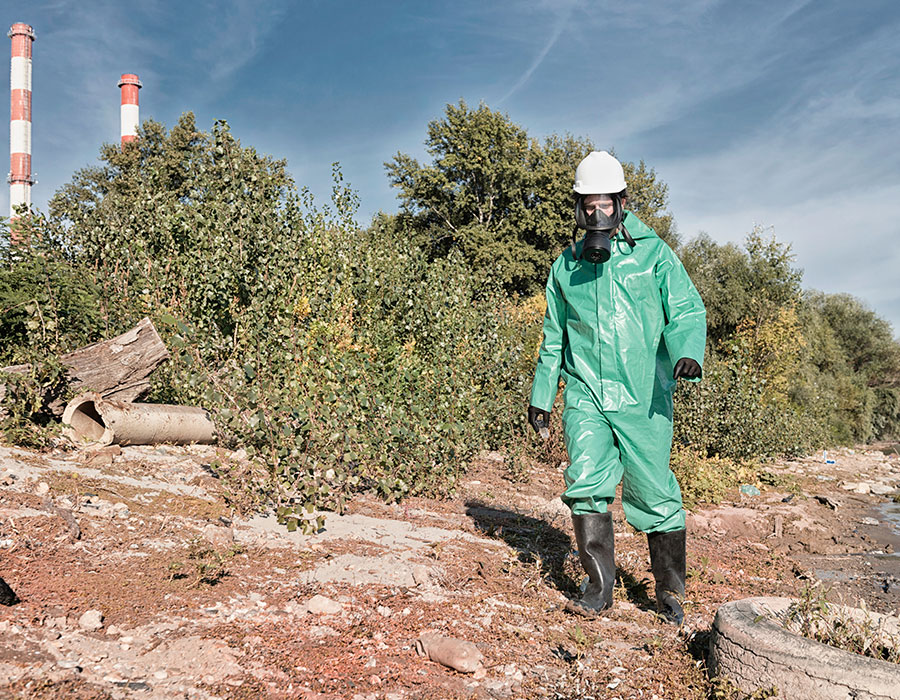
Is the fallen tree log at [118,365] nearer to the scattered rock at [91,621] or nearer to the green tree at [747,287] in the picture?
the scattered rock at [91,621]

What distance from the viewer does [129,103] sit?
3366cm

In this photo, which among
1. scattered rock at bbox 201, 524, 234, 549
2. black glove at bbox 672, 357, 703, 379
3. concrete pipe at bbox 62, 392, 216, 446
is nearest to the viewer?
black glove at bbox 672, 357, 703, 379

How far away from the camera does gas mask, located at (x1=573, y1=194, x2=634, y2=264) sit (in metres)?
3.49

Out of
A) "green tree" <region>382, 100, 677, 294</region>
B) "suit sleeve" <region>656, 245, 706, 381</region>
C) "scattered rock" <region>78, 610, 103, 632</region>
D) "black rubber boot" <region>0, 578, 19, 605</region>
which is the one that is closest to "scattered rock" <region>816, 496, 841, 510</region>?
"suit sleeve" <region>656, 245, 706, 381</region>

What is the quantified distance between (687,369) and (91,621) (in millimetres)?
2651

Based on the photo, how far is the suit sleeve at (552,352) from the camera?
3789 millimetres

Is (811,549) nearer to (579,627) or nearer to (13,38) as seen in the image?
(579,627)

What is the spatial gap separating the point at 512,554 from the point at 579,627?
1.32 meters

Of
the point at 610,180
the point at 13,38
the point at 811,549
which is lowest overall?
the point at 811,549

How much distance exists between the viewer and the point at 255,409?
5.09 meters

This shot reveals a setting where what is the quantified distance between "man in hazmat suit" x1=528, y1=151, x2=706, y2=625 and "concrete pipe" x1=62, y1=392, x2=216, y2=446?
151 inches

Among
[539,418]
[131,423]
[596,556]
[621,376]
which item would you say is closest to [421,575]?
[596,556]

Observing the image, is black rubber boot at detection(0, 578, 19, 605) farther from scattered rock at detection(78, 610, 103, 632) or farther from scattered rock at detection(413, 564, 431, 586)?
scattered rock at detection(413, 564, 431, 586)

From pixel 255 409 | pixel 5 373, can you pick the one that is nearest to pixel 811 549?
pixel 255 409
